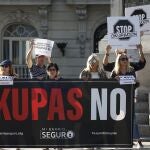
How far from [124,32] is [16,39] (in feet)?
60.8

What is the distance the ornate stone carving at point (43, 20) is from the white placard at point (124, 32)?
699 inches

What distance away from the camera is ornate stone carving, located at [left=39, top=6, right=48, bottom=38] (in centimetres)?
2716

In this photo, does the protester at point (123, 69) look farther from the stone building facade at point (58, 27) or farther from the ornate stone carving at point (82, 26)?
the ornate stone carving at point (82, 26)

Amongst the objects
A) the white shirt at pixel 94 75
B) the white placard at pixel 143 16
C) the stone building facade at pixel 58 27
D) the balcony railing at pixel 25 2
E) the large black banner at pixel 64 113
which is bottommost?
the large black banner at pixel 64 113

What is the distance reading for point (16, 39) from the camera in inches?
1086

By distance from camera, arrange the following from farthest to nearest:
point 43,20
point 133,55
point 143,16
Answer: point 43,20, point 143,16, point 133,55

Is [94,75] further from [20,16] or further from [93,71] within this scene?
[20,16]

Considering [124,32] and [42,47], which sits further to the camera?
[124,32]

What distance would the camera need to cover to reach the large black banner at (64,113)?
307 inches

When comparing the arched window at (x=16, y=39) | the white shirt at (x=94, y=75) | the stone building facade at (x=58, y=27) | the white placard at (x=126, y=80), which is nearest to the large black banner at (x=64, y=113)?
the white placard at (x=126, y=80)

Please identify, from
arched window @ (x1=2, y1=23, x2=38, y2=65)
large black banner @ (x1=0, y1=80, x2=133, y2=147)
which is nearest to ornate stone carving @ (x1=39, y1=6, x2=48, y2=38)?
arched window @ (x1=2, y1=23, x2=38, y2=65)

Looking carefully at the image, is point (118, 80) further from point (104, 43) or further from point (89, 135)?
point (104, 43)

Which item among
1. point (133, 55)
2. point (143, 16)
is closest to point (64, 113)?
point (133, 55)

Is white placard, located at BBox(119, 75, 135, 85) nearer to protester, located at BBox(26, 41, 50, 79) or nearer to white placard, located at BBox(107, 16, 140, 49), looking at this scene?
protester, located at BBox(26, 41, 50, 79)
